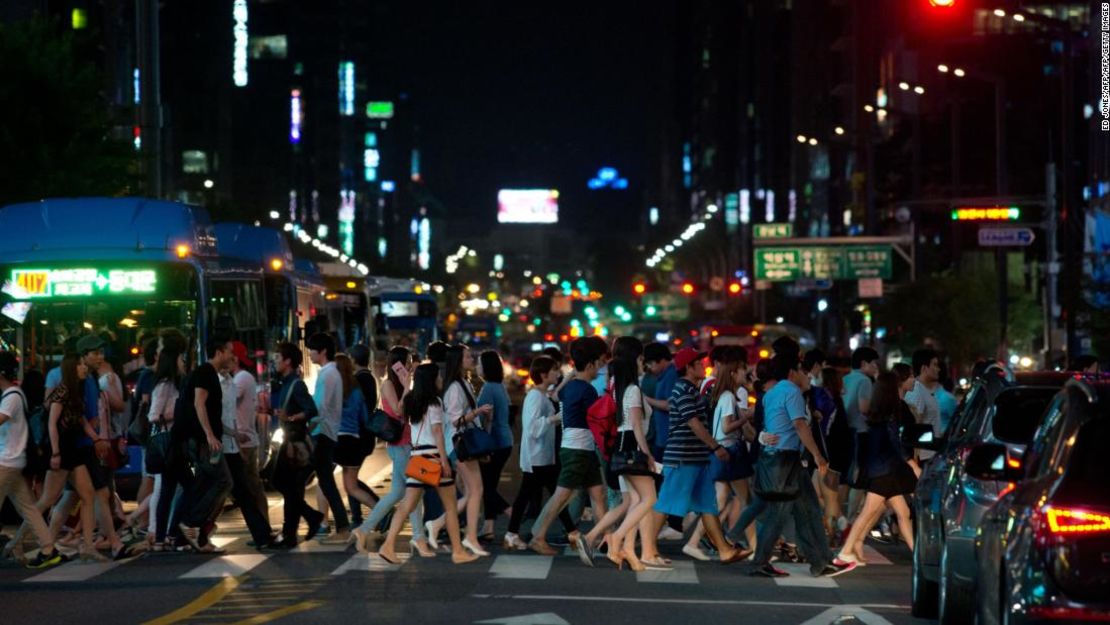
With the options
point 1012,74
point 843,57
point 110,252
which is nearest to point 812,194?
point 843,57

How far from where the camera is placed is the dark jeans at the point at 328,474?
1730cm

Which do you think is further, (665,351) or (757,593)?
(665,351)

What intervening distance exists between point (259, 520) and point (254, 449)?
2.58ft

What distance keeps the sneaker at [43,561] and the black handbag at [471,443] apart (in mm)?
3246

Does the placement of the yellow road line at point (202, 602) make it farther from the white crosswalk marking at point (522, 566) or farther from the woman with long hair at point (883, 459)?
the woman with long hair at point (883, 459)

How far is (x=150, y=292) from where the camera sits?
65.3ft

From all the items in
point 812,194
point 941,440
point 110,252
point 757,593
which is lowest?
point 757,593

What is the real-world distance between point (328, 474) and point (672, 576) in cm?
391

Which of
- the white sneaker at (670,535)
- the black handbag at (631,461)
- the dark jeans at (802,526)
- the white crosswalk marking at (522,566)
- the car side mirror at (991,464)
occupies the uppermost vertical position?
the car side mirror at (991,464)

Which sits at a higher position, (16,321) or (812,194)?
(812,194)

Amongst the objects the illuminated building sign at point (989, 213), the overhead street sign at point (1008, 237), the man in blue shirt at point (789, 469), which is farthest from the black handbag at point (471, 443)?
the illuminated building sign at point (989, 213)

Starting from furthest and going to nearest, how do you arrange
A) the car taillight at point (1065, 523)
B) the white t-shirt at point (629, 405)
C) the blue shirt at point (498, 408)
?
the blue shirt at point (498, 408) → the white t-shirt at point (629, 405) → the car taillight at point (1065, 523)

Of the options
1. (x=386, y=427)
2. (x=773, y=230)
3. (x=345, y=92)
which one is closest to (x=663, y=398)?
(x=386, y=427)

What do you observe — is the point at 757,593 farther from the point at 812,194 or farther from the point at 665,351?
the point at 812,194
